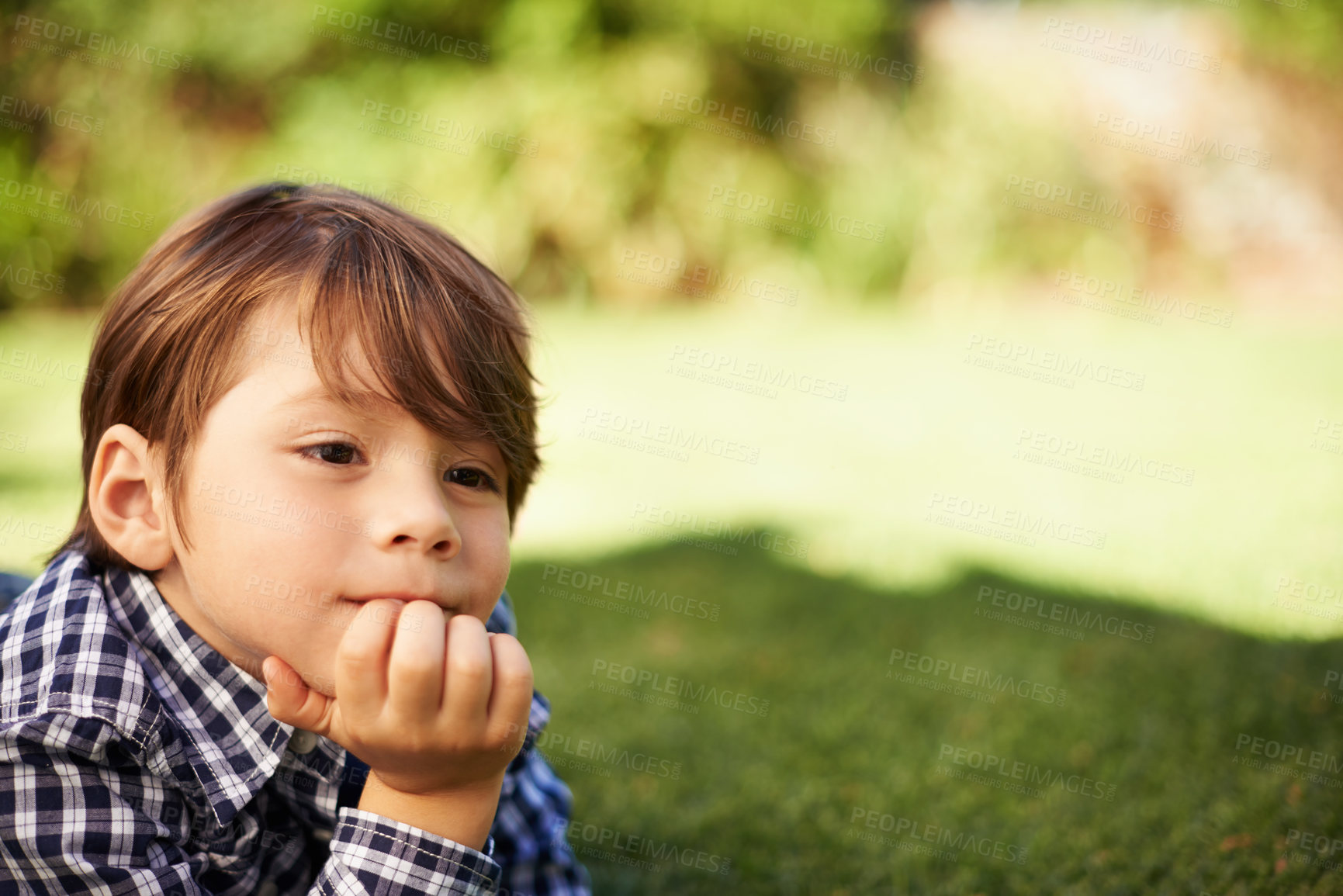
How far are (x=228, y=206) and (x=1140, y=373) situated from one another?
25.7 feet

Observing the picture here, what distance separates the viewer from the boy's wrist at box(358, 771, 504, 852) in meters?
1.42

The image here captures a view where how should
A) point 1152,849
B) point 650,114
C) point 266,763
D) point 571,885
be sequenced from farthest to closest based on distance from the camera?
point 650,114, point 1152,849, point 571,885, point 266,763

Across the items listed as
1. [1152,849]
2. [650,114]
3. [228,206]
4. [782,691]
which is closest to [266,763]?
[228,206]

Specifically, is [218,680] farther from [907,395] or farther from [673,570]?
[907,395]

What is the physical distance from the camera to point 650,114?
1217 cm
